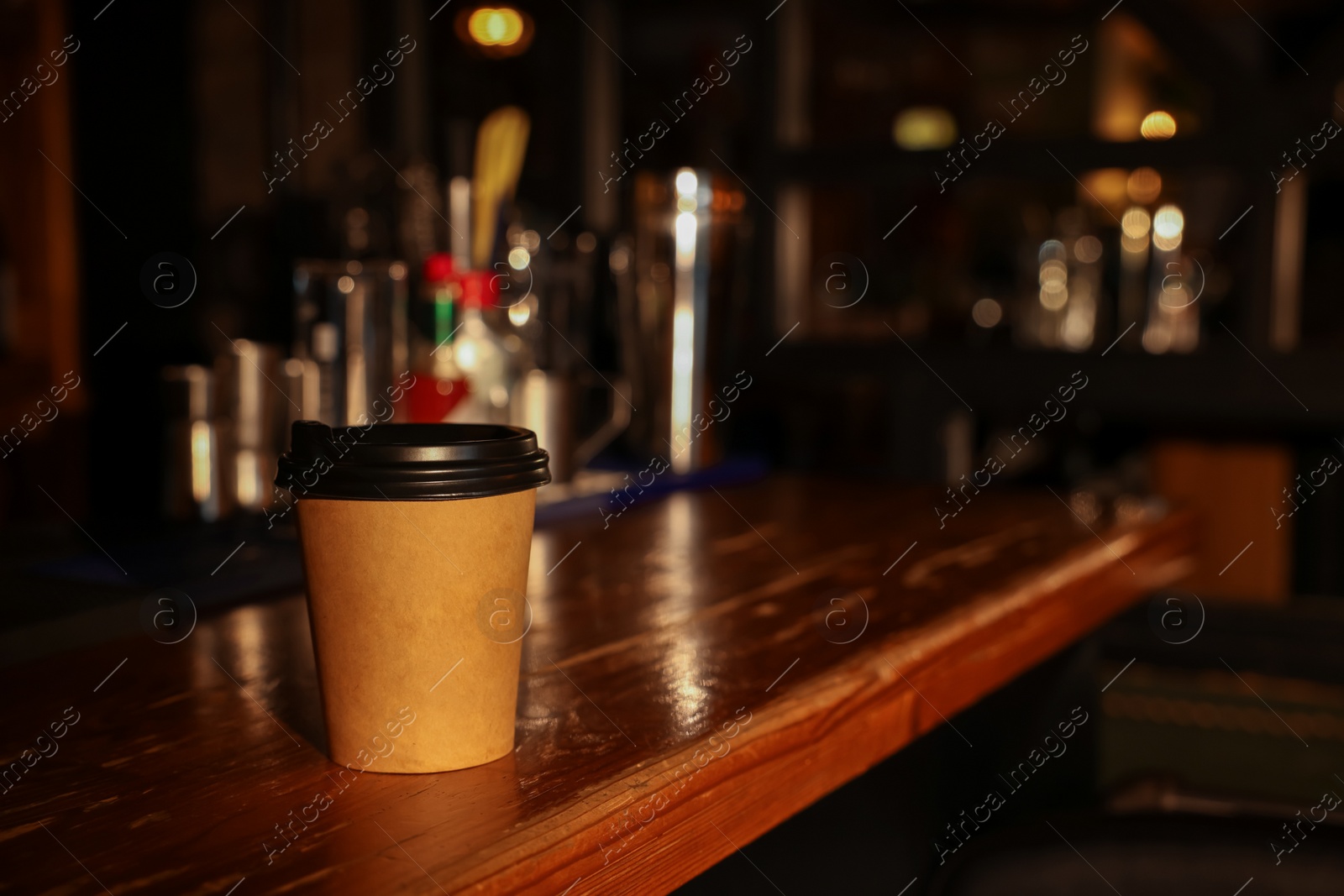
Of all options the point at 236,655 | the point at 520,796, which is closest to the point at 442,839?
the point at 520,796

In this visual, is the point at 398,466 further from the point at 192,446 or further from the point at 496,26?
the point at 496,26

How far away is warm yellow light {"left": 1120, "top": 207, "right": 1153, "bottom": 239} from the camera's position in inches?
106

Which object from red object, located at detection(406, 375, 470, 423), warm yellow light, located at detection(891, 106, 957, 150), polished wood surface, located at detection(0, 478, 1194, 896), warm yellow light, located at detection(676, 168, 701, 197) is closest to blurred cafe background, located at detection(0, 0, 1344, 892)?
warm yellow light, located at detection(676, 168, 701, 197)

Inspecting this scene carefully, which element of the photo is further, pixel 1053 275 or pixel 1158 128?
pixel 1053 275

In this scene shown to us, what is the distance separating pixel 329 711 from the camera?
2.10ft

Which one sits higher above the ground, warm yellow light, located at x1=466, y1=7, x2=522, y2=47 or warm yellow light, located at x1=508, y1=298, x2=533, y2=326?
warm yellow light, located at x1=466, y1=7, x2=522, y2=47

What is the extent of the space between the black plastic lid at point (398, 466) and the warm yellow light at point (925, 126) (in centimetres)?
331

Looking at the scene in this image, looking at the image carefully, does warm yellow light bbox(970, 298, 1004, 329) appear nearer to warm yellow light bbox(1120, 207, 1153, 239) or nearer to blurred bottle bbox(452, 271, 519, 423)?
warm yellow light bbox(1120, 207, 1153, 239)

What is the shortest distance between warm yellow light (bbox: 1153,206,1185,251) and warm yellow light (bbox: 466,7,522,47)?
4.97ft

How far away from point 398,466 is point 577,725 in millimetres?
194

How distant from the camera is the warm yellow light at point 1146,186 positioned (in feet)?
9.43

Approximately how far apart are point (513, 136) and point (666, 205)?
306 millimetres

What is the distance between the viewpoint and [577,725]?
70cm

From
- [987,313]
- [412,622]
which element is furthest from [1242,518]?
[412,622]
